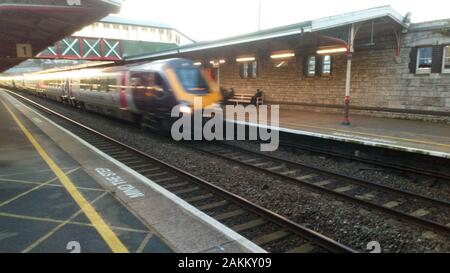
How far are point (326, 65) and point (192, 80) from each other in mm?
8559

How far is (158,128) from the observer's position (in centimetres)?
1223

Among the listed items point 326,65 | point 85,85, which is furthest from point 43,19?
point 326,65

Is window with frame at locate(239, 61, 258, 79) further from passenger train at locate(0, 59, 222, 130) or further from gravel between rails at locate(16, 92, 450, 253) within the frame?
gravel between rails at locate(16, 92, 450, 253)

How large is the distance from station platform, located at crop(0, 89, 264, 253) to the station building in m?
8.98

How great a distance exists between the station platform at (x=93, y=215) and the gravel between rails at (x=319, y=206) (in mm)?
1650

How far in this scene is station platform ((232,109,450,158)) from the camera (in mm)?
9087

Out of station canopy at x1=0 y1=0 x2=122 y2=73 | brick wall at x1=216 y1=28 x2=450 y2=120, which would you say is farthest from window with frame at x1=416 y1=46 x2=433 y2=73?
station canopy at x1=0 y1=0 x2=122 y2=73

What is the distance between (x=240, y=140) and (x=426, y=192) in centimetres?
689

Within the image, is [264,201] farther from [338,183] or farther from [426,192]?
[426,192]

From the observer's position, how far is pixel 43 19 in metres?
13.2

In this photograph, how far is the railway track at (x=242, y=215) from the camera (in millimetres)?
4559

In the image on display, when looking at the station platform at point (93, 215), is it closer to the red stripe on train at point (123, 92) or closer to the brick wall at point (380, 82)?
the red stripe on train at point (123, 92)

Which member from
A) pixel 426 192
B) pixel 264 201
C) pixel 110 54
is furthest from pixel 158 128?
pixel 110 54

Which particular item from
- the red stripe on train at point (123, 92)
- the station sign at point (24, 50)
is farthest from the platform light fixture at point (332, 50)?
the station sign at point (24, 50)
